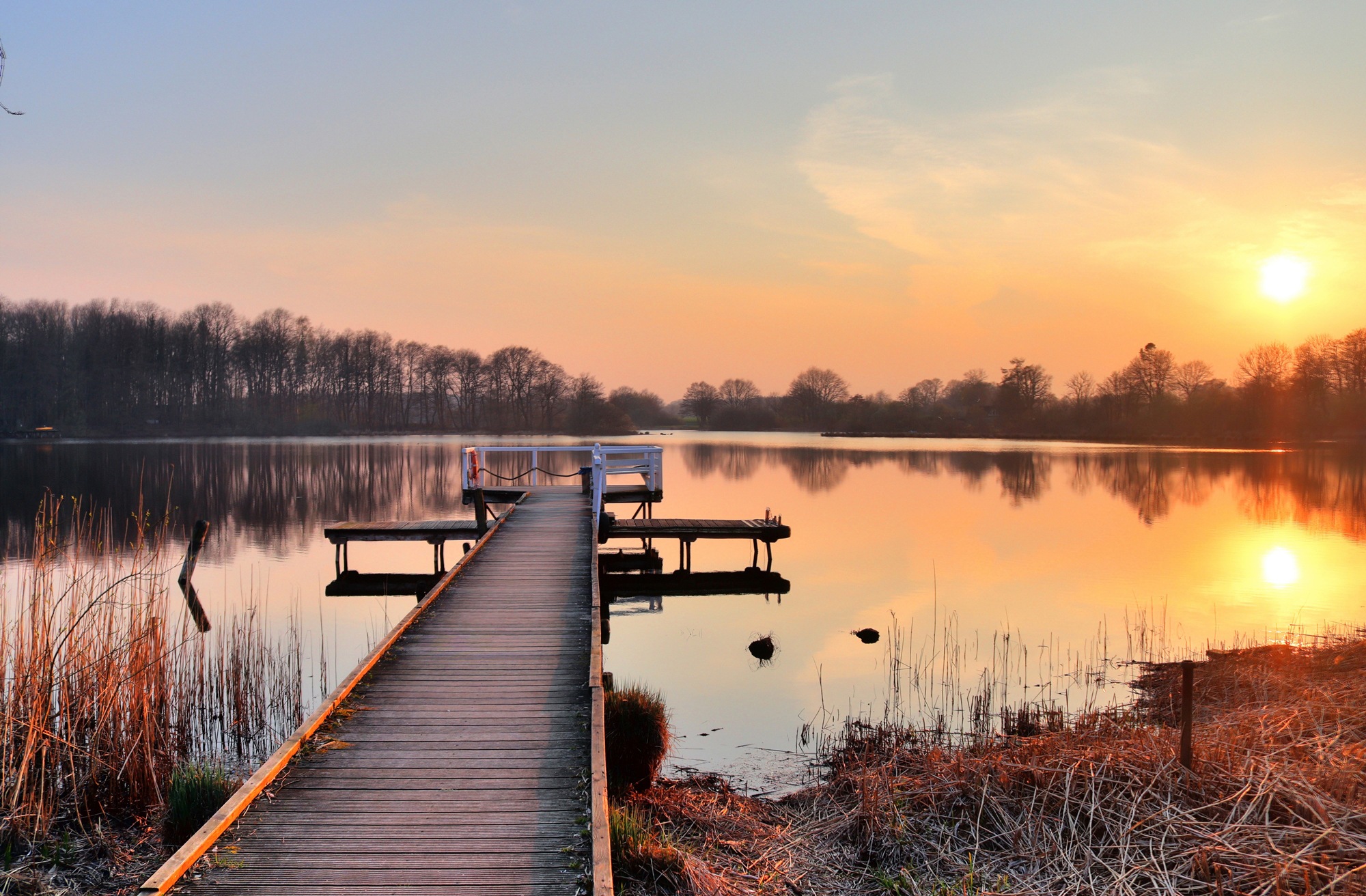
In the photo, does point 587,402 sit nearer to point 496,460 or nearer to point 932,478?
point 496,460

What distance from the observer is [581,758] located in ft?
15.9

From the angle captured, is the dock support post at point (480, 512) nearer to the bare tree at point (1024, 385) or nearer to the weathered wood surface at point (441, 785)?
the weathered wood surface at point (441, 785)

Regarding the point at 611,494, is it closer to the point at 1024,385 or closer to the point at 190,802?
the point at 190,802

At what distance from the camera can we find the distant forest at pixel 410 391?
61812 mm

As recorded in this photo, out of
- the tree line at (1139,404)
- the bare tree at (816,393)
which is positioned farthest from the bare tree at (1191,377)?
the bare tree at (816,393)

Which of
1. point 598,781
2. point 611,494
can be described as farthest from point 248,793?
point 611,494

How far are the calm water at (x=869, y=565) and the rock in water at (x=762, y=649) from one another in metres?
0.16

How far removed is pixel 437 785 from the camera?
14.8 feet

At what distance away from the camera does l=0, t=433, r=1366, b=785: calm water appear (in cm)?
1012

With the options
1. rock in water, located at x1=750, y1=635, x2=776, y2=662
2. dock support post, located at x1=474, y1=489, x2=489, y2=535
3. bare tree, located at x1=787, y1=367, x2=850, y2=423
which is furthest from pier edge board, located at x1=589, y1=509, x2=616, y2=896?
bare tree, located at x1=787, y1=367, x2=850, y2=423

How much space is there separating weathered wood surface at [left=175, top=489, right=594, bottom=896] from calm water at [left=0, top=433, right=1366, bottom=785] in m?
1.71

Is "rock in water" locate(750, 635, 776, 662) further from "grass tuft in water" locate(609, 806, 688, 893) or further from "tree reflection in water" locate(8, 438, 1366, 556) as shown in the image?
"tree reflection in water" locate(8, 438, 1366, 556)

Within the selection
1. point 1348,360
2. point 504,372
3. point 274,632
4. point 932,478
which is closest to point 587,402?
point 504,372

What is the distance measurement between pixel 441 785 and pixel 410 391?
7884 centimetres
